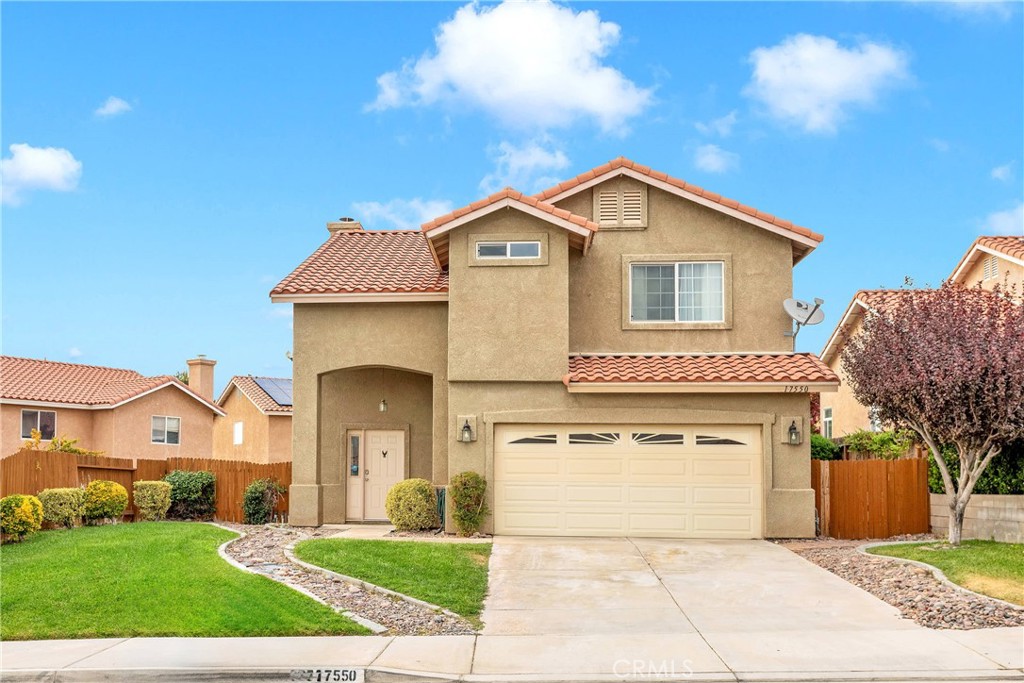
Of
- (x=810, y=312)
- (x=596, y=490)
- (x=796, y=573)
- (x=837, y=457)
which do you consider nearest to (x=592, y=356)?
(x=596, y=490)

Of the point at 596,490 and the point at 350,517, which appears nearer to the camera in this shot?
the point at 596,490

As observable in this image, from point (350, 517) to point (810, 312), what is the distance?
408 inches

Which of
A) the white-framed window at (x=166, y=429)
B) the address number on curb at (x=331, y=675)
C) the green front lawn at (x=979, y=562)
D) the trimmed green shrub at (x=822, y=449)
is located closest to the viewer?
the address number on curb at (x=331, y=675)

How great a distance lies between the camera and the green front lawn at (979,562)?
1359 centimetres

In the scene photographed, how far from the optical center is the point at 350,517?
2222 centimetres

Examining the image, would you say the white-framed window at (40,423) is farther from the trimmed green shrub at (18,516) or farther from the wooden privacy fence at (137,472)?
the trimmed green shrub at (18,516)

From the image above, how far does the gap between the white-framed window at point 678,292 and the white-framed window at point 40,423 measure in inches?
924

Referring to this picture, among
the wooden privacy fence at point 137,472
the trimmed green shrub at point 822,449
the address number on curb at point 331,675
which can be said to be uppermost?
the trimmed green shrub at point 822,449

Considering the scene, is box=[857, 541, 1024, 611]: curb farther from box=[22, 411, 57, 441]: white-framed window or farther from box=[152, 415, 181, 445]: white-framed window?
box=[152, 415, 181, 445]: white-framed window

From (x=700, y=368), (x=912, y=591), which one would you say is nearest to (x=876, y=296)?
(x=700, y=368)

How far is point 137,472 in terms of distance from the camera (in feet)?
74.7

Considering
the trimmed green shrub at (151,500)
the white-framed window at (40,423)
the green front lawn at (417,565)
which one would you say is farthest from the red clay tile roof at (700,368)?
the white-framed window at (40,423)

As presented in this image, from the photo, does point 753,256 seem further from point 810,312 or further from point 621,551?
point 621,551

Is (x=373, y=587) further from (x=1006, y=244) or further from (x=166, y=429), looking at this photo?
(x=166, y=429)
